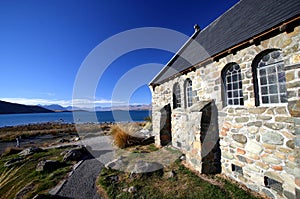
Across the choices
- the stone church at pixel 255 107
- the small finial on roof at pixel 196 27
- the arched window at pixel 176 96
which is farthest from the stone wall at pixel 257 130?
the small finial on roof at pixel 196 27

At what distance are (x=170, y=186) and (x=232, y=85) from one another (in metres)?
4.08

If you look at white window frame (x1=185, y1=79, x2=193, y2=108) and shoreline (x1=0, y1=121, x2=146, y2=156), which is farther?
shoreline (x1=0, y1=121, x2=146, y2=156)

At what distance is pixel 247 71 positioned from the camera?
14.0 ft

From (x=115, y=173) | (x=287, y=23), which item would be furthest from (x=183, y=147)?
(x=287, y=23)

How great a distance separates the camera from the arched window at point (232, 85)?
15.4ft

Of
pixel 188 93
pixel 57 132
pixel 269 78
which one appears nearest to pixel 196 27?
pixel 188 93

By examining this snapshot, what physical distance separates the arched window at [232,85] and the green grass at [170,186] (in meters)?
2.76

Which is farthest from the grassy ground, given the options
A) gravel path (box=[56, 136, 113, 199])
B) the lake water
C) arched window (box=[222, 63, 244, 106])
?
the lake water

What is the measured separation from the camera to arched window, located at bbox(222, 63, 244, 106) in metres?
4.70

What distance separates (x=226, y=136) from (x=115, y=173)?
451cm

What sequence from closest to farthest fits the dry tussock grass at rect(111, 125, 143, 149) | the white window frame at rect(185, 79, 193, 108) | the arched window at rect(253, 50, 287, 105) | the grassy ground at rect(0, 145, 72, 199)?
the arched window at rect(253, 50, 287, 105), the grassy ground at rect(0, 145, 72, 199), the white window frame at rect(185, 79, 193, 108), the dry tussock grass at rect(111, 125, 143, 149)

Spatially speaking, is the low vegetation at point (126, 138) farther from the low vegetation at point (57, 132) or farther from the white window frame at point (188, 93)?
the low vegetation at point (57, 132)

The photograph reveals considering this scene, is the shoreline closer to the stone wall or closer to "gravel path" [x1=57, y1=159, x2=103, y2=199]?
"gravel path" [x1=57, y1=159, x2=103, y2=199]

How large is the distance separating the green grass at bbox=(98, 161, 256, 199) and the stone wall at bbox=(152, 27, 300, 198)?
0.53 m
